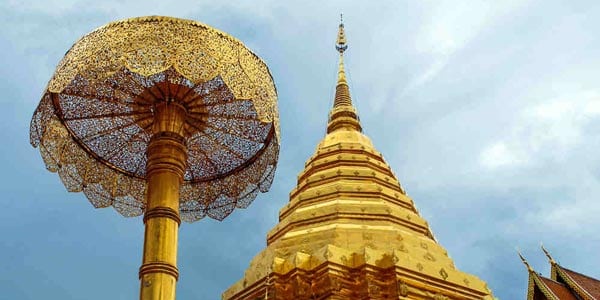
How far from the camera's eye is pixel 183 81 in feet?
35.7

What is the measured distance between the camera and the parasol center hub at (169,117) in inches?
423

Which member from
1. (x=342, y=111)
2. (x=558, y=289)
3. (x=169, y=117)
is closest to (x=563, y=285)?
(x=558, y=289)

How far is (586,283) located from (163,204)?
1322 centimetres

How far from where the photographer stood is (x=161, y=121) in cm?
1079

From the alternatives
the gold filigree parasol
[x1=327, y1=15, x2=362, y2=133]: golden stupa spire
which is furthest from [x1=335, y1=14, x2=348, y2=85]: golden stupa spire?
the gold filigree parasol

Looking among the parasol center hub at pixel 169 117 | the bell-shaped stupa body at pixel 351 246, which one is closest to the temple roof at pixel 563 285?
the bell-shaped stupa body at pixel 351 246

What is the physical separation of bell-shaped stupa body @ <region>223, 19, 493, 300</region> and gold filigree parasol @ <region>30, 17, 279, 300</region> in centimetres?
444

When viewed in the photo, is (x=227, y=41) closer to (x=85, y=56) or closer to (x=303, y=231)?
(x=85, y=56)

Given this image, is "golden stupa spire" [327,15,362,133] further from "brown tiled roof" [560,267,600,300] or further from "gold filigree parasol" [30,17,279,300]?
"gold filigree parasol" [30,17,279,300]

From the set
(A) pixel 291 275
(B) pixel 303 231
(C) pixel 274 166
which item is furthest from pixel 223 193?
(B) pixel 303 231

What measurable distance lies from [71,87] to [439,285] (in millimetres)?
9402

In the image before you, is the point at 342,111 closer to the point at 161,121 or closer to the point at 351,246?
the point at 351,246

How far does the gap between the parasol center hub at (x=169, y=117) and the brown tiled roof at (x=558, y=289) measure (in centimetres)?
1178

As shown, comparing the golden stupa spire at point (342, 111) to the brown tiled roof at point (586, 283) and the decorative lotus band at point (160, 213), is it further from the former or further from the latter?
the decorative lotus band at point (160, 213)
